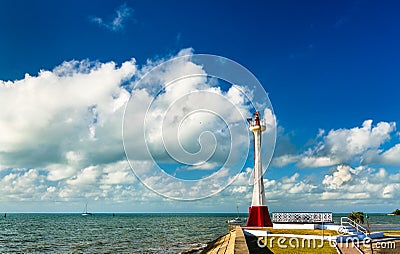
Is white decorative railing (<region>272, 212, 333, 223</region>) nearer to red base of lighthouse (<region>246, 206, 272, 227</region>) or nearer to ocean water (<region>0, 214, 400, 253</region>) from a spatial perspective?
red base of lighthouse (<region>246, 206, 272, 227</region>)

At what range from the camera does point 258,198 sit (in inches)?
1527

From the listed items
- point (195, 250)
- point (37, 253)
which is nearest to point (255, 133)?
point (195, 250)

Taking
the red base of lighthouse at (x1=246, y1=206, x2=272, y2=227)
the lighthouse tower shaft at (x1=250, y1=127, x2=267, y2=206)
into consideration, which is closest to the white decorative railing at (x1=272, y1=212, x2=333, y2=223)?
the red base of lighthouse at (x1=246, y1=206, x2=272, y2=227)

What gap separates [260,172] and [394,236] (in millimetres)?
14076

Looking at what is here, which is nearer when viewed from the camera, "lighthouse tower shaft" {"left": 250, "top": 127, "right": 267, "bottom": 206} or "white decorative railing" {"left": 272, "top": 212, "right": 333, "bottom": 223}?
"white decorative railing" {"left": 272, "top": 212, "right": 333, "bottom": 223}

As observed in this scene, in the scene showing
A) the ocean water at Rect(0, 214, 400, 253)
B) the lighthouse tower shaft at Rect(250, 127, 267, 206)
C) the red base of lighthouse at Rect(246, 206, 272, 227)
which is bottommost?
the ocean water at Rect(0, 214, 400, 253)

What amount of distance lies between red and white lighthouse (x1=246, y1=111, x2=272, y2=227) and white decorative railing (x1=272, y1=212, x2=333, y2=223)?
1.09 meters

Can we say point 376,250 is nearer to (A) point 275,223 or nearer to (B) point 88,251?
(A) point 275,223

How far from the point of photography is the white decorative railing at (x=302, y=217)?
35.3 meters

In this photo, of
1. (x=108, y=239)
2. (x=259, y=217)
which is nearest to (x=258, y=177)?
(x=259, y=217)

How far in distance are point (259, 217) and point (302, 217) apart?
4177mm

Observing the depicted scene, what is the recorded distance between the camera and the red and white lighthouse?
38094mm

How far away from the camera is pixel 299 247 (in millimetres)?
25344

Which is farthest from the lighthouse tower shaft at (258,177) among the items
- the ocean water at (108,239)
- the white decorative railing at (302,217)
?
the ocean water at (108,239)
